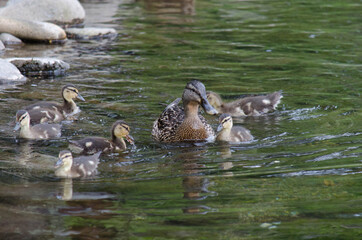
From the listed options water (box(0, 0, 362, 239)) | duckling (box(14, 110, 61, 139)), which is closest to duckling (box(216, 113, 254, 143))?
water (box(0, 0, 362, 239))

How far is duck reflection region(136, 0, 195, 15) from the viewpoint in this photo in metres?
15.9

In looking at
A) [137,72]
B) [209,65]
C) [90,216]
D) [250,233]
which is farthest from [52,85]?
[250,233]

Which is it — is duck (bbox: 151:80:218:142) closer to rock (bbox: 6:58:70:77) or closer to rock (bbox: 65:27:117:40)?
rock (bbox: 6:58:70:77)

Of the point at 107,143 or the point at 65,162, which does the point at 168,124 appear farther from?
the point at 65,162

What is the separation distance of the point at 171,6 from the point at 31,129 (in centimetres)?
1081

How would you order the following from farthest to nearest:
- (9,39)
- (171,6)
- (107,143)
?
(171,6) < (9,39) < (107,143)

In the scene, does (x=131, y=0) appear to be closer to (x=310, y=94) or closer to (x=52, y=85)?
(x=52, y=85)

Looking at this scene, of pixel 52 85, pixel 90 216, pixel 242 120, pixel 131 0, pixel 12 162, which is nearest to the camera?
pixel 90 216

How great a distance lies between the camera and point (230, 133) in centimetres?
651

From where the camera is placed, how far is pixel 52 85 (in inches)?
349

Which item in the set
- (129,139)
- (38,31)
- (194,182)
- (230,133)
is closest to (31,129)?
(129,139)

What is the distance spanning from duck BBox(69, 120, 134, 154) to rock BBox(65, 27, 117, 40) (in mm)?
6463

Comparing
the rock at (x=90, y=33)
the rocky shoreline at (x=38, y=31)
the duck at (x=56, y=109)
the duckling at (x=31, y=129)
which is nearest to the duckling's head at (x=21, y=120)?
the duckling at (x=31, y=129)

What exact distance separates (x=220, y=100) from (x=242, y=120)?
18.1 inches
